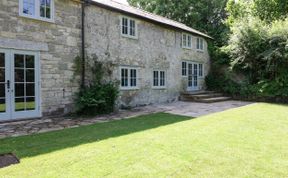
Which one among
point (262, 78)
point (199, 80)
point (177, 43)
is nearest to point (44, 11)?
point (177, 43)

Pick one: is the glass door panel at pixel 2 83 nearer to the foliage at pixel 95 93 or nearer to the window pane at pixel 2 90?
the window pane at pixel 2 90

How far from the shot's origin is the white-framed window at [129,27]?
12.9 m

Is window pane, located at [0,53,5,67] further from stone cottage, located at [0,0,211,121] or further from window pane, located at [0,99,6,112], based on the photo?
window pane, located at [0,99,6,112]

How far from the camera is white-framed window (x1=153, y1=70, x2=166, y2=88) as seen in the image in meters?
15.2

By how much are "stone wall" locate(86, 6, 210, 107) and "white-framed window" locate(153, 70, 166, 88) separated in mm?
274

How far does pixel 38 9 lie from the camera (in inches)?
360

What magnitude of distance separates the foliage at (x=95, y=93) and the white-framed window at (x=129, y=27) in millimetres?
2462

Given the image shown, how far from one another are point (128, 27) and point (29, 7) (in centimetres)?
538

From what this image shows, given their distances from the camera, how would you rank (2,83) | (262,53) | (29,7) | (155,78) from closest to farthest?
(2,83), (29,7), (155,78), (262,53)

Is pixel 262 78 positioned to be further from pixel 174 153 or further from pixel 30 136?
pixel 30 136

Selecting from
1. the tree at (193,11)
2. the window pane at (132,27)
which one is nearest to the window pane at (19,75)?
the window pane at (132,27)

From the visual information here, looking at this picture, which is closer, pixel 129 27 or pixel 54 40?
pixel 54 40

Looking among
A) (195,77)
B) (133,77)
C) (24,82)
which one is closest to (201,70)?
(195,77)

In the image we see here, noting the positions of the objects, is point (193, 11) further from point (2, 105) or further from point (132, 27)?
point (2, 105)
